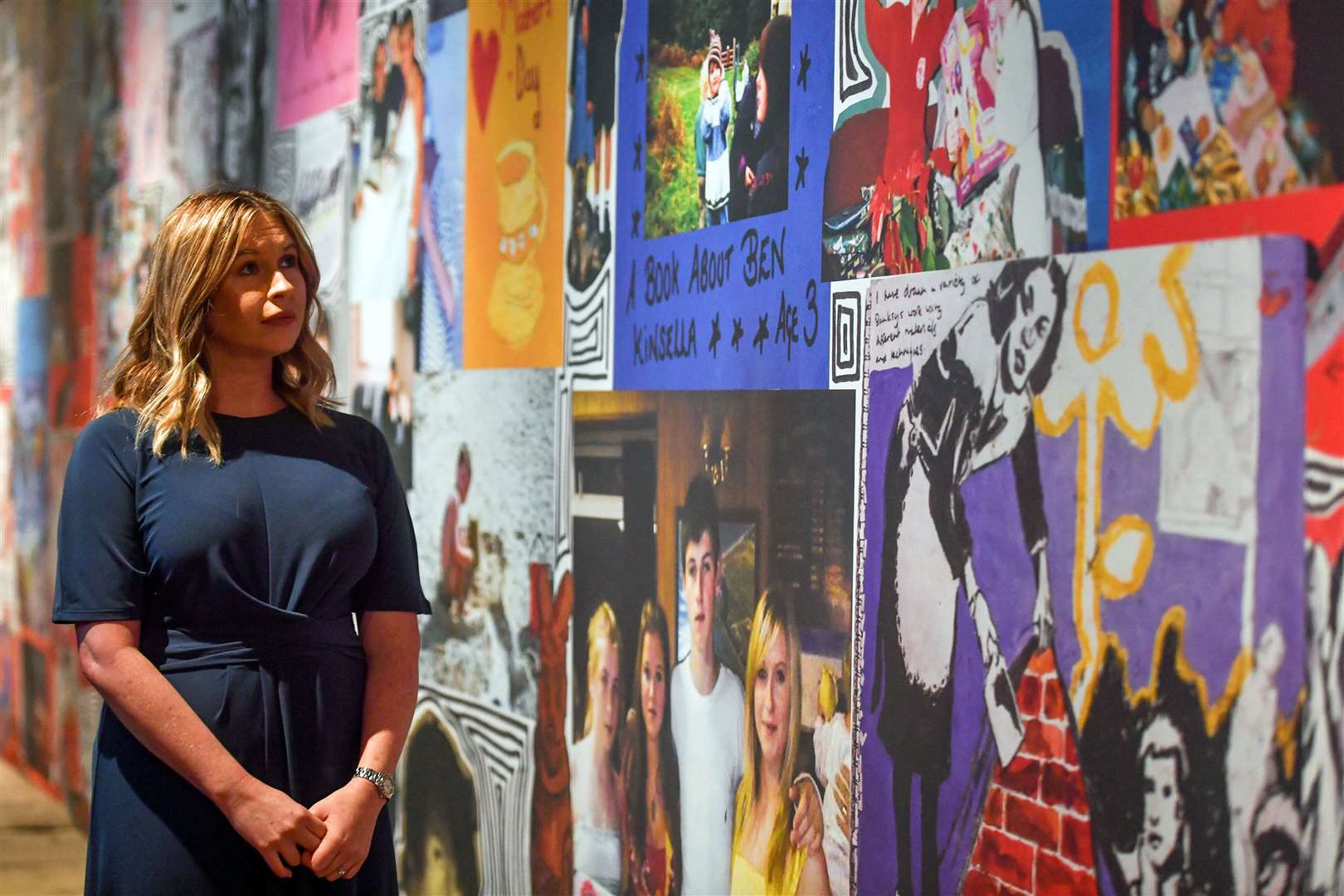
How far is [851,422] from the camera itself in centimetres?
224

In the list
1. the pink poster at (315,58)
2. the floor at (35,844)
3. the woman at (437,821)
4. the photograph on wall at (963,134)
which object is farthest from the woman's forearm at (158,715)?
the floor at (35,844)

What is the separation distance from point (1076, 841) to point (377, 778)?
3.03 feet

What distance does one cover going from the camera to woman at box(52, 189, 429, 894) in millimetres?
2021

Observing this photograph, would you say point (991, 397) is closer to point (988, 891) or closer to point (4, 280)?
point (988, 891)

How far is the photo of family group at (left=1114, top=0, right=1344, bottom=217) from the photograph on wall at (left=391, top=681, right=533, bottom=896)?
1928 millimetres

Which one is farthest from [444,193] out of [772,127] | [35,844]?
[35,844]

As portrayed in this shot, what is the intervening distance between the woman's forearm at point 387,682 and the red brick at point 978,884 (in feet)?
2.59

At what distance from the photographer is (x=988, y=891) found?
1.98m

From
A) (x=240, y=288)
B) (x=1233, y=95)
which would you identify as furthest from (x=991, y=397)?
(x=240, y=288)

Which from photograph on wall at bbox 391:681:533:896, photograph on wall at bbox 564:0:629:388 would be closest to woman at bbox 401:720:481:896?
photograph on wall at bbox 391:681:533:896

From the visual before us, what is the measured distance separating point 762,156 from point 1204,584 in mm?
1078

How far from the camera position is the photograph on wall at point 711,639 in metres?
2.31

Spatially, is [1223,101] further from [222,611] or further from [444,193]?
[444,193]

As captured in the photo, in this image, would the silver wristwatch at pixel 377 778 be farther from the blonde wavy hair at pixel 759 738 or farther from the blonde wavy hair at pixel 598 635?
the blonde wavy hair at pixel 598 635
